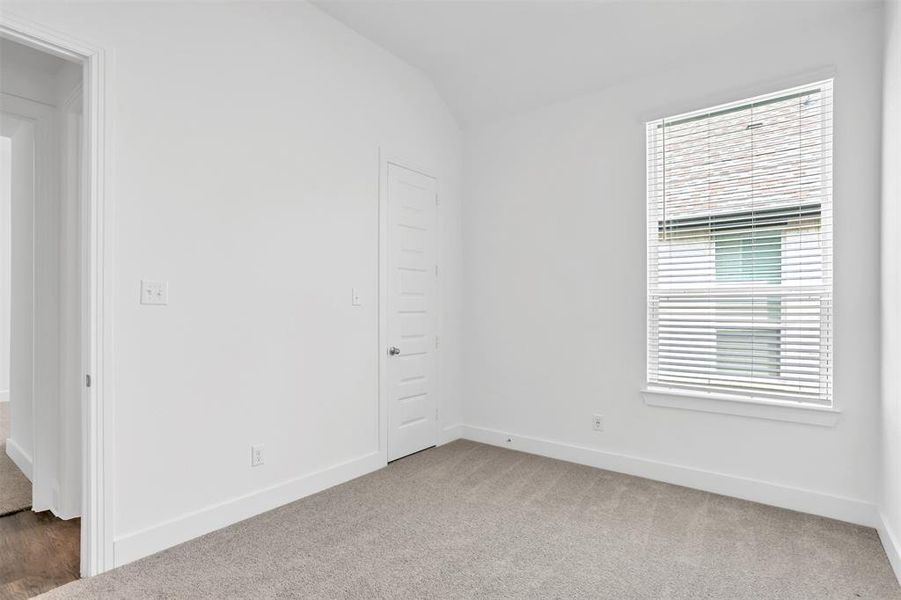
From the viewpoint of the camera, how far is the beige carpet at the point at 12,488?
9.80 ft

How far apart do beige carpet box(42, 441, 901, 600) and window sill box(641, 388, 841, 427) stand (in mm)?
550

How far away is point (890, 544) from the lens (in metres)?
2.36

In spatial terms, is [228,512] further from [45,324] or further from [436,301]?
[436,301]

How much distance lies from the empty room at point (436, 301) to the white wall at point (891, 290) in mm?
33

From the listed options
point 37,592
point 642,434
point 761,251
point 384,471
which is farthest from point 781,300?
point 37,592

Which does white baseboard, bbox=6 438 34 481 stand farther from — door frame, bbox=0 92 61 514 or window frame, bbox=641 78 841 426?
window frame, bbox=641 78 841 426

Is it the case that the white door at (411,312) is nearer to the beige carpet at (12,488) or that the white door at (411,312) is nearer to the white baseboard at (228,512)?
the white baseboard at (228,512)

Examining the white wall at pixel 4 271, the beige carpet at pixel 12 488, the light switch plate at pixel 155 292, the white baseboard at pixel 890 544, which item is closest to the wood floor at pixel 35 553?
the beige carpet at pixel 12 488

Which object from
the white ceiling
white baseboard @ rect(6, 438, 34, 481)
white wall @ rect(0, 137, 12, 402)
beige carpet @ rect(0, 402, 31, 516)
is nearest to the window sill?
the white ceiling

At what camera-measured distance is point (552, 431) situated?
400 cm

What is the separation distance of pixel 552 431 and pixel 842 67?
3.04 metres

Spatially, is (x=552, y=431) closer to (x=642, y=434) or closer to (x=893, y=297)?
(x=642, y=434)

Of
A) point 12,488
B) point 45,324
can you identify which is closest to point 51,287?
point 45,324

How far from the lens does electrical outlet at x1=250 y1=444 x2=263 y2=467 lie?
2.86 metres
